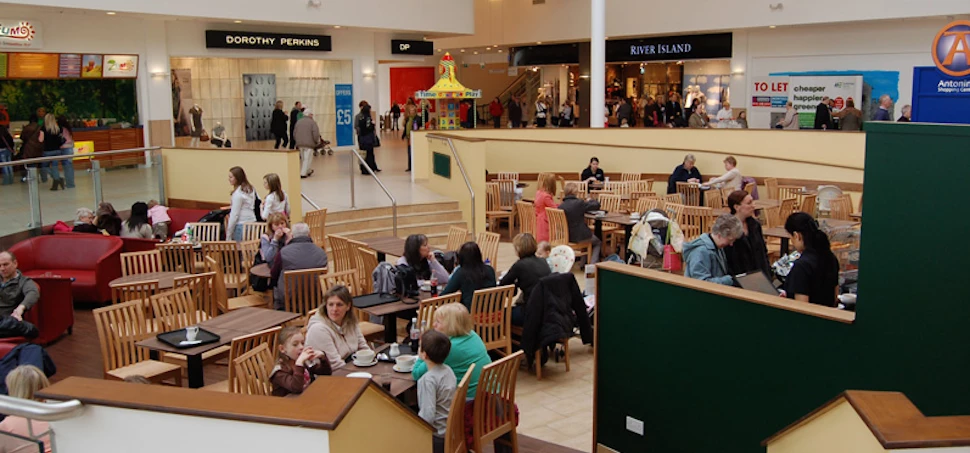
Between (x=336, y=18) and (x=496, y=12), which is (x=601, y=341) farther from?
(x=496, y=12)

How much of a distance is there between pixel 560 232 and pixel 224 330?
589 centimetres

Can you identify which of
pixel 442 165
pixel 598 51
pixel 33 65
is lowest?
pixel 442 165

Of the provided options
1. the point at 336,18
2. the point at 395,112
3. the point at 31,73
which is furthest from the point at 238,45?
the point at 395,112

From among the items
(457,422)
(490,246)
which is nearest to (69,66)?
(490,246)

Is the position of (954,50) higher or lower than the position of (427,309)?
higher

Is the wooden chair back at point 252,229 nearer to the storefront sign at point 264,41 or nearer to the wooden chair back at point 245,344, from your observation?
the wooden chair back at point 245,344

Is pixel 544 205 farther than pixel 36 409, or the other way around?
pixel 544 205

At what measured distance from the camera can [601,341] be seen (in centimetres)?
584

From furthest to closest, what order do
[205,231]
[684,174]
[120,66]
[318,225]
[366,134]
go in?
[366,134], [120,66], [684,174], [318,225], [205,231]

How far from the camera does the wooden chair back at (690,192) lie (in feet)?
46.9

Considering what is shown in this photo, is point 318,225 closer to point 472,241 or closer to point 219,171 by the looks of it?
point 219,171

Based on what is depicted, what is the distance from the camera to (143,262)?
9.48 meters

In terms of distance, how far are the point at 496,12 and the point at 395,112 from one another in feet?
23.4

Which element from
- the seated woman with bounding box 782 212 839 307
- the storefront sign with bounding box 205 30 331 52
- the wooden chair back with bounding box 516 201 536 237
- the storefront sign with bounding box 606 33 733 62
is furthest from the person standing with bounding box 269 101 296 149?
the seated woman with bounding box 782 212 839 307
